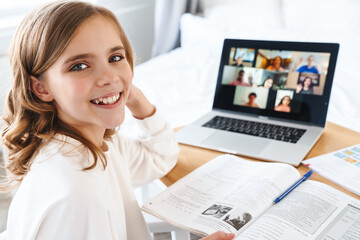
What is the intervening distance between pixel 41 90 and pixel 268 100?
696 millimetres

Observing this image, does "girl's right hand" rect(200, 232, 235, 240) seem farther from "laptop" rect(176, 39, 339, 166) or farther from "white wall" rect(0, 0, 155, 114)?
"white wall" rect(0, 0, 155, 114)

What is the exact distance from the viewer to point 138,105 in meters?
1.00

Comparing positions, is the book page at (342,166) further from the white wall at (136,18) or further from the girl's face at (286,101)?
the white wall at (136,18)

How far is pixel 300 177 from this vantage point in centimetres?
85

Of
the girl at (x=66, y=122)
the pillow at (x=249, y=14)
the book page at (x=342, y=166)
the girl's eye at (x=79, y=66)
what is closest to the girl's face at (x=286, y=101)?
the book page at (x=342, y=166)

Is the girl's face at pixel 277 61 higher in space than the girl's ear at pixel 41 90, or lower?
higher

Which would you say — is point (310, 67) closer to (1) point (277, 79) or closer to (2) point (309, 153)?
(1) point (277, 79)

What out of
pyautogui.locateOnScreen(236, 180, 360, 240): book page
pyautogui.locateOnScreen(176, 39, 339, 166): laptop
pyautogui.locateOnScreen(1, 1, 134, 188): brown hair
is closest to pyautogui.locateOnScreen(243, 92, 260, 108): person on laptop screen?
pyautogui.locateOnScreen(176, 39, 339, 166): laptop

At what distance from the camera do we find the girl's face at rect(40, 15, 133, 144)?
0.71 meters

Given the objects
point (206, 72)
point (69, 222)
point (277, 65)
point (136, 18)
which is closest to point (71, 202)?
point (69, 222)

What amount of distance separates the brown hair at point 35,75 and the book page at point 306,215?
340 millimetres

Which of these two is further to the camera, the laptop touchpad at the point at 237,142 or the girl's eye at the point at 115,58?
the laptop touchpad at the point at 237,142

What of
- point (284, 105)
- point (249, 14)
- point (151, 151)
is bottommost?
point (151, 151)

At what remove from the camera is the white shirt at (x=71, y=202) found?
2.06 feet
